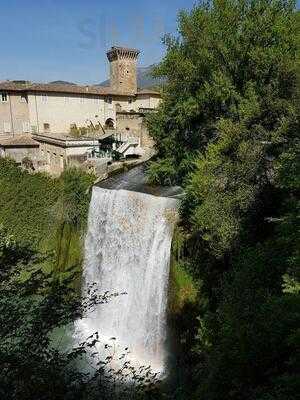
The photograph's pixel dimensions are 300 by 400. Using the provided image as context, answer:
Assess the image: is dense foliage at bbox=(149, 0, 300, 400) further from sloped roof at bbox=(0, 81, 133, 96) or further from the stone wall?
the stone wall

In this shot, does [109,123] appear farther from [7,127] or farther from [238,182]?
[238,182]

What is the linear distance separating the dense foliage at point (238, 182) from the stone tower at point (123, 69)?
22630mm

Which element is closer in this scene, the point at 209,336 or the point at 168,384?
the point at 209,336

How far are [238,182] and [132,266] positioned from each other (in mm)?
6573

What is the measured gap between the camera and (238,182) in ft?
45.9

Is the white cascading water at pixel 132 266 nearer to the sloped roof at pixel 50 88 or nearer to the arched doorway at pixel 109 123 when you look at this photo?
the sloped roof at pixel 50 88

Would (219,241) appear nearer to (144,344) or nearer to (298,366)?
(144,344)

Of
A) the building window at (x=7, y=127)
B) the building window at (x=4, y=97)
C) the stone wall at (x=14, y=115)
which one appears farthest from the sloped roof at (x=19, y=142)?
the building window at (x=4, y=97)

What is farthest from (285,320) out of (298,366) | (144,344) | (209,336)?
(144,344)

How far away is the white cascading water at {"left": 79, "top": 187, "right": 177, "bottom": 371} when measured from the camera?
16.4 meters

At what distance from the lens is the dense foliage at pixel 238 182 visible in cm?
762

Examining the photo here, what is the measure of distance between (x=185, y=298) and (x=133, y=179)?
32.3ft

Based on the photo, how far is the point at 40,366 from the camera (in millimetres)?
6148

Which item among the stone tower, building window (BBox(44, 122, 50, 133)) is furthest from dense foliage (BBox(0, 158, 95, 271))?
the stone tower
